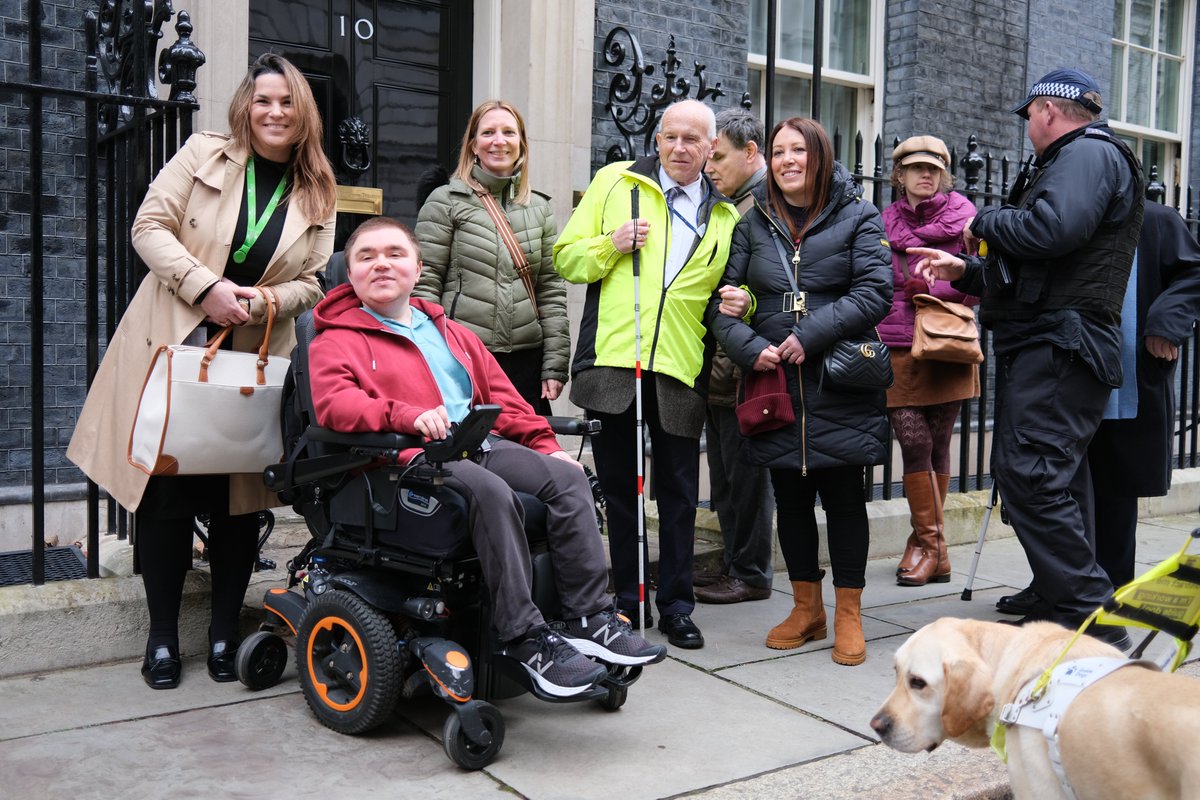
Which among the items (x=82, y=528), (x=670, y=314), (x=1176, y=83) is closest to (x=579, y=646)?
(x=670, y=314)

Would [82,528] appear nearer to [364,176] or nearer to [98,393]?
[98,393]

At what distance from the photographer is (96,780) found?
317cm

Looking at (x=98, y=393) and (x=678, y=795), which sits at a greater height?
(x=98, y=393)

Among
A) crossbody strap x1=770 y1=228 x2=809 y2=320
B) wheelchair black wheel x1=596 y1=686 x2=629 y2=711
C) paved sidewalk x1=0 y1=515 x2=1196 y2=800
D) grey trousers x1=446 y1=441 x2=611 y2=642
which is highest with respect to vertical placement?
crossbody strap x1=770 y1=228 x2=809 y2=320

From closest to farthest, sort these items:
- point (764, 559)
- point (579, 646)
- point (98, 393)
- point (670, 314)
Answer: point (579, 646) → point (98, 393) → point (670, 314) → point (764, 559)

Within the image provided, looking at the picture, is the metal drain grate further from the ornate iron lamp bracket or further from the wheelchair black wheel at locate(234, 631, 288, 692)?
the ornate iron lamp bracket

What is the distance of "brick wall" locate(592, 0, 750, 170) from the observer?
23.8 ft

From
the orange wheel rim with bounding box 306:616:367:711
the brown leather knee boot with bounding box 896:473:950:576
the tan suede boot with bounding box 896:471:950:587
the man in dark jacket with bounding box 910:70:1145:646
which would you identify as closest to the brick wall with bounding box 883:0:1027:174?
the brown leather knee boot with bounding box 896:473:950:576

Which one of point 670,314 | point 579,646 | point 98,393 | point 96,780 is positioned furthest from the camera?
point 670,314

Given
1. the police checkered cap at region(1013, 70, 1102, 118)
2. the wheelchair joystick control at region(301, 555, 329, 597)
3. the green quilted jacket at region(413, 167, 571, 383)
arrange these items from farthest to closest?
the green quilted jacket at region(413, 167, 571, 383) → the police checkered cap at region(1013, 70, 1102, 118) → the wheelchair joystick control at region(301, 555, 329, 597)

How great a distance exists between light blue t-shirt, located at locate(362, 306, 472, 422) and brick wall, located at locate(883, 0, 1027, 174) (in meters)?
6.14

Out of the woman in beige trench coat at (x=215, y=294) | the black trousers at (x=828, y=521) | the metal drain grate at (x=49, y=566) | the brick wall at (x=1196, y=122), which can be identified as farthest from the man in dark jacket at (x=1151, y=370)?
the brick wall at (x=1196, y=122)

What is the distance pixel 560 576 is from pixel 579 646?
0.22 metres

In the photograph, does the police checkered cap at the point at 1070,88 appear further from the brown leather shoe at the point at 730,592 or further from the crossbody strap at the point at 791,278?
the brown leather shoe at the point at 730,592
